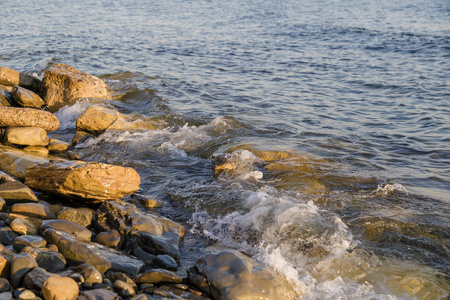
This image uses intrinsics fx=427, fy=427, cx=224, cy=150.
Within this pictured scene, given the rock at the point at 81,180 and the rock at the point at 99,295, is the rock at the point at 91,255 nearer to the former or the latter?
the rock at the point at 99,295

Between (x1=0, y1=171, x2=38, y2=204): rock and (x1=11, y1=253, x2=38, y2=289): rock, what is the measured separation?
1736 millimetres

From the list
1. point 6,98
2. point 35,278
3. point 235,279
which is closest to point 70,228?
point 35,278

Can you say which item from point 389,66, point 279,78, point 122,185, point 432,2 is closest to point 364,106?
point 279,78

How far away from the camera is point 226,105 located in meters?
9.88

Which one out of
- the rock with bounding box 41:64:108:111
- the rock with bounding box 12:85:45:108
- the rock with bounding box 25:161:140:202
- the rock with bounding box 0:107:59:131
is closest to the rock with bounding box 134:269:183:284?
the rock with bounding box 25:161:140:202

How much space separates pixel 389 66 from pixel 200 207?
9.55 m

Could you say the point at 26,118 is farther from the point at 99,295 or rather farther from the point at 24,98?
the point at 99,295

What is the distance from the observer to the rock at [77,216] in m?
4.66

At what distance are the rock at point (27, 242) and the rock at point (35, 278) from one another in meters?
0.59

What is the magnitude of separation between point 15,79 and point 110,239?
274 inches

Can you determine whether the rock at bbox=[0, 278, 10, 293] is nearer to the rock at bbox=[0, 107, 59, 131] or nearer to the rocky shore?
the rocky shore

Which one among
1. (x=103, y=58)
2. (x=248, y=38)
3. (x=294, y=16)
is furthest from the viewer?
(x=294, y=16)

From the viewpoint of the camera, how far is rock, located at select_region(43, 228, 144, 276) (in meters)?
3.72

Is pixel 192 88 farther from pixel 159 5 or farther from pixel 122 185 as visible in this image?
pixel 159 5
